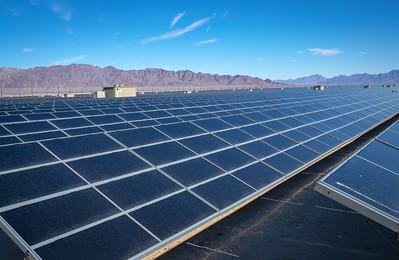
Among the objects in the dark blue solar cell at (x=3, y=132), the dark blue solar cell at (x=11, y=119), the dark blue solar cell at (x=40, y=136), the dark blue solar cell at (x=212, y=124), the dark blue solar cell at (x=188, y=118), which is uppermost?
the dark blue solar cell at (x=11, y=119)

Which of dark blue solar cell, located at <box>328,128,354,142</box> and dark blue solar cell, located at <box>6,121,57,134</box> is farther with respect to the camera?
dark blue solar cell, located at <box>328,128,354,142</box>

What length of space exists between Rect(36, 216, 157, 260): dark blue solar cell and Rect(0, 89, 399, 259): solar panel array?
0.02 meters

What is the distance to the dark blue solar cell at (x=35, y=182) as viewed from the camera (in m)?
6.38

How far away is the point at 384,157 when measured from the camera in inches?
371

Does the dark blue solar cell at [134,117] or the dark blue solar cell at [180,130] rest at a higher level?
the dark blue solar cell at [134,117]

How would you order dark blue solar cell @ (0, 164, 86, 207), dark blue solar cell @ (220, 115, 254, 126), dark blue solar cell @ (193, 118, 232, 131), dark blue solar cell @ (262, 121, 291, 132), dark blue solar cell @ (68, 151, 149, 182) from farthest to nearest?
dark blue solar cell @ (262, 121, 291, 132)
dark blue solar cell @ (220, 115, 254, 126)
dark blue solar cell @ (193, 118, 232, 131)
dark blue solar cell @ (68, 151, 149, 182)
dark blue solar cell @ (0, 164, 86, 207)

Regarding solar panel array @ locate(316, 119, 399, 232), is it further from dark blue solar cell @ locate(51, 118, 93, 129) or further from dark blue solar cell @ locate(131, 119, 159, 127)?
dark blue solar cell @ locate(51, 118, 93, 129)

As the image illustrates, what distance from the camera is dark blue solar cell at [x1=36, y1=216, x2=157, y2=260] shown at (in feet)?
17.9

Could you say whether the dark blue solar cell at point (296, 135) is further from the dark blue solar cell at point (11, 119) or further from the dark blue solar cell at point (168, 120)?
the dark blue solar cell at point (11, 119)

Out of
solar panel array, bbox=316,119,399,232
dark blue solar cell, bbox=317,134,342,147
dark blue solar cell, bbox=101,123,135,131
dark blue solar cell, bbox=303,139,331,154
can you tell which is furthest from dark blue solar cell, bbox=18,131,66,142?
dark blue solar cell, bbox=317,134,342,147

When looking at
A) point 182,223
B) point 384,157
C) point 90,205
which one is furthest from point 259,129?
point 90,205

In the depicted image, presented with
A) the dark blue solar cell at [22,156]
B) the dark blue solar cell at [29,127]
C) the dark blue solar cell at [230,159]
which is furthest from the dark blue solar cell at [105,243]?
the dark blue solar cell at [29,127]

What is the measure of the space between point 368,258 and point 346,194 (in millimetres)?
2871

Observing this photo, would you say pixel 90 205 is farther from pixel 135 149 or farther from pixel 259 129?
pixel 259 129
